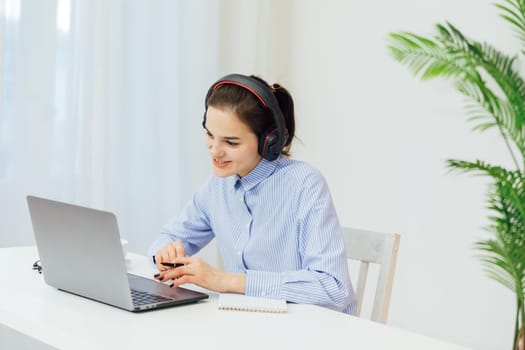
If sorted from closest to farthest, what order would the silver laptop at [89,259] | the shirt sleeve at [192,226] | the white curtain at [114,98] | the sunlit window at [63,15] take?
the silver laptop at [89,259] < the shirt sleeve at [192,226] < the white curtain at [114,98] < the sunlit window at [63,15]

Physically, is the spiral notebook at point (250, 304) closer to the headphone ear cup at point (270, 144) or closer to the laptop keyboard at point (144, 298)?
the laptop keyboard at point (144, 298)

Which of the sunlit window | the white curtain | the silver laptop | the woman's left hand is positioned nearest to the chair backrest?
the woman's left hand

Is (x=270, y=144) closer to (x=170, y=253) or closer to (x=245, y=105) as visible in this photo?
(x=245, y=105)

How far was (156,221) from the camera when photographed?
3.19 m

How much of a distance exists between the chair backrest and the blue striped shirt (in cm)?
7

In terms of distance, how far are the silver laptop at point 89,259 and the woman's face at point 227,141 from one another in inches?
12.6

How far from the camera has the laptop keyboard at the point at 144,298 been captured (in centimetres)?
131

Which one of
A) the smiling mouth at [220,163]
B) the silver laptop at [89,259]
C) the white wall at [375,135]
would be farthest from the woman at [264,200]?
the white wall at [375,135]

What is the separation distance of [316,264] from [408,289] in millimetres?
1856

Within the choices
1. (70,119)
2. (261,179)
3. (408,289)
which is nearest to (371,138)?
(408,289)

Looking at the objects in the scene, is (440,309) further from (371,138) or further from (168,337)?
(168,337)

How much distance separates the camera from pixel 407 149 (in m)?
3.24

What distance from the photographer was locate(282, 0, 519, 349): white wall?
3043 mm

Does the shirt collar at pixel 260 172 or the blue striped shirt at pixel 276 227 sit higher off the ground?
the shirt collar at pixel 260 172
